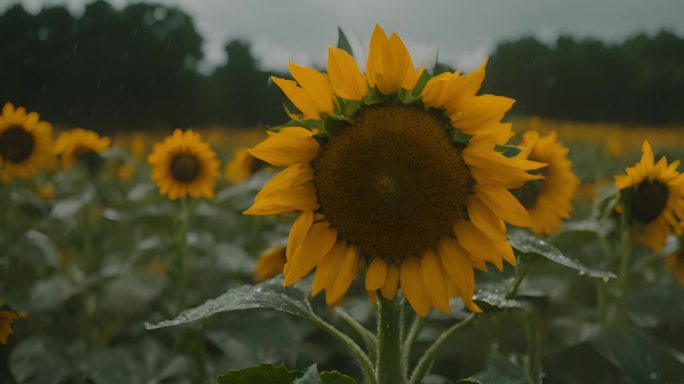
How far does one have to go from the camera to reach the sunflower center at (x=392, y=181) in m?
1.42

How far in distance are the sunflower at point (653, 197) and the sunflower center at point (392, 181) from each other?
37.2 inches

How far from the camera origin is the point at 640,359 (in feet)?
6.73

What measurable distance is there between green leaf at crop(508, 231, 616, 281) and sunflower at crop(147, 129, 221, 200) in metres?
2.07

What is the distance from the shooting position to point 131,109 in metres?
32.0

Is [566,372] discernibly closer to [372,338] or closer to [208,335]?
[372,338]

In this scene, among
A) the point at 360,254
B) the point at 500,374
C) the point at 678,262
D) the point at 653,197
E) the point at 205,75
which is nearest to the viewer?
the point at 360,254

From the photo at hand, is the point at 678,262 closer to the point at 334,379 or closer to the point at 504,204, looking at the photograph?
the point at 504,204

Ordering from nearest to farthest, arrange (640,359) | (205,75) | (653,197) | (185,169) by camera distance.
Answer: (640,359) < (653,197) < (185,169) < (205,75)

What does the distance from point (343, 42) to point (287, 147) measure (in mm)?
316

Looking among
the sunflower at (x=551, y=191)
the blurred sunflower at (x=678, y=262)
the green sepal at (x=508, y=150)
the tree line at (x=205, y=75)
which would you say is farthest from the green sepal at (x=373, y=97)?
the tree line at (x=205, y=75)

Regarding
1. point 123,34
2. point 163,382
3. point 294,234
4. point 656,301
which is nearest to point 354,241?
point 294,234

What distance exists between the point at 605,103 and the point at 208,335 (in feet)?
119

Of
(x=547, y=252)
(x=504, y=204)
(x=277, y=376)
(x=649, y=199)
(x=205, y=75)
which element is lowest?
(x=205, y=75)

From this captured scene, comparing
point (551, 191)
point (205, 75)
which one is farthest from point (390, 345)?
point (205, 75)
